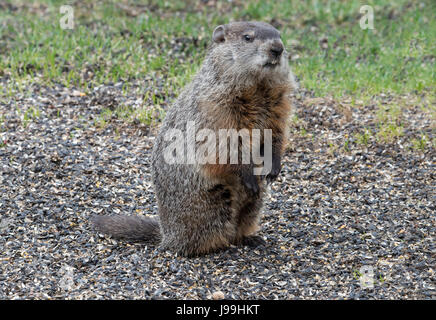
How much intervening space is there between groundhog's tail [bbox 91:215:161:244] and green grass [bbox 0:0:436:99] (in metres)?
2.69

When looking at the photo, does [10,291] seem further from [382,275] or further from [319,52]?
[319,52]

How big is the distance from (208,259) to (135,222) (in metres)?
0.69

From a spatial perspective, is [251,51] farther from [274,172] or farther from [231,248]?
[231,248]

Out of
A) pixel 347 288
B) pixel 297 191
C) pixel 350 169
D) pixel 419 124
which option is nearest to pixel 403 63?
pixel 419 124

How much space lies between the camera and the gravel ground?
15.3 ft

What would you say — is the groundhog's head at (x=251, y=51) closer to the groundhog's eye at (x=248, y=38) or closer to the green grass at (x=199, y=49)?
the groundhog's eye at (x=248, y=38)

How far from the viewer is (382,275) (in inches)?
186

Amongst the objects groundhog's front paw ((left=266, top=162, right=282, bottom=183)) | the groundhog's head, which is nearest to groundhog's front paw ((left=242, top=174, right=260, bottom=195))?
groundhog's front paw ((left=266, top=162, right=282, bottom=183))

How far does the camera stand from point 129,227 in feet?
17.2

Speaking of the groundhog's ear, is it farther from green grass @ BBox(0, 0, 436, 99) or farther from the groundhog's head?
green grass @ BBox(0, 0, 436, 99)

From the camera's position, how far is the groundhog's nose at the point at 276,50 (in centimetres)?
453

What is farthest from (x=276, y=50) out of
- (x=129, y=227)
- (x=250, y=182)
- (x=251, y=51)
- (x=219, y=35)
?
(x=129, y=227)

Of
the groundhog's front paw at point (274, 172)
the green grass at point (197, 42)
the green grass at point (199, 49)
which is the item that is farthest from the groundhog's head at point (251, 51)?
the green grass at point (197, 42)

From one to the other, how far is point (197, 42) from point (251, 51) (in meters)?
4.14
